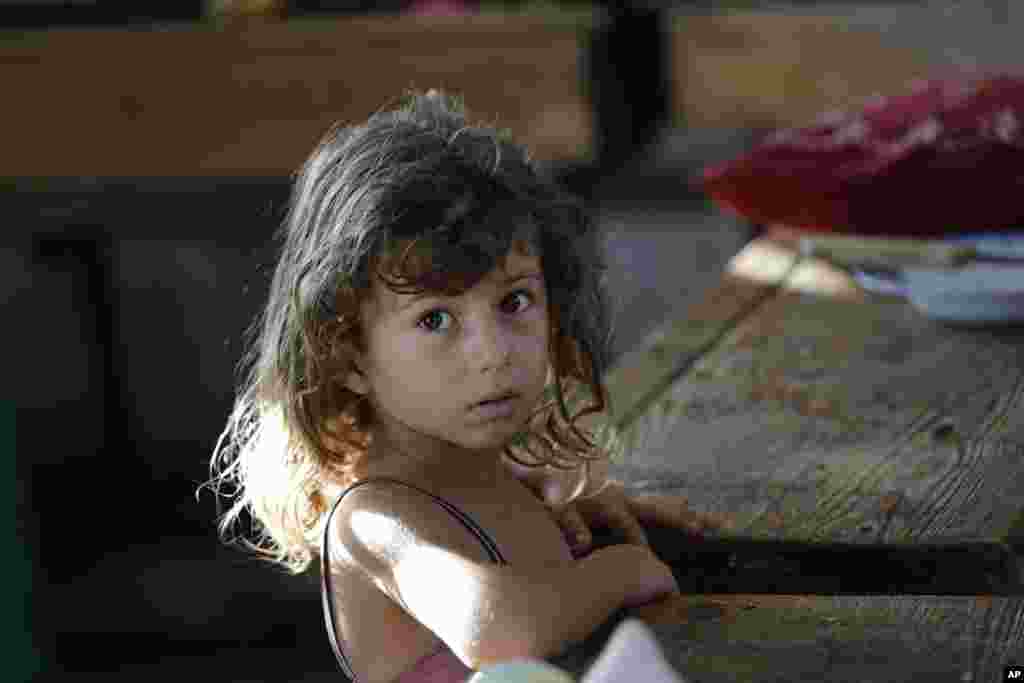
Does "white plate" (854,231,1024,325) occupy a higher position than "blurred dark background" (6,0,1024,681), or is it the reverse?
"white plate" (854,231,1024,325)

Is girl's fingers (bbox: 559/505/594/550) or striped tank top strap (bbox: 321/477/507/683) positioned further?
girl's fingers (bbox: 559/505/594/550)

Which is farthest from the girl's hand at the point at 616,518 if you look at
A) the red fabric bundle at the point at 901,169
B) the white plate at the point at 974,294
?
the red fabric bundle at the point at 901,169

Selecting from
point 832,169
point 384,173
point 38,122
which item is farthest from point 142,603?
point 384,173

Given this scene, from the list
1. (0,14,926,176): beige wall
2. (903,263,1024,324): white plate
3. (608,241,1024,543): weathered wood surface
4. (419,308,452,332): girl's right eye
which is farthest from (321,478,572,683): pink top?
(0,14,926,176): beige wall

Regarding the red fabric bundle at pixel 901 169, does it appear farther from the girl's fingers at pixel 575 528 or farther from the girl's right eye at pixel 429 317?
the girl's right eye at pixel 429 317

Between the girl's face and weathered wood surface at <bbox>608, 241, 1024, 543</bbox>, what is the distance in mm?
294

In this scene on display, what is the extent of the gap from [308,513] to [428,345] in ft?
0.71

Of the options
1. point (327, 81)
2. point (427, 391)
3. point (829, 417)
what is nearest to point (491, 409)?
point (427, 391)

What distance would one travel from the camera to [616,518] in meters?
1.42

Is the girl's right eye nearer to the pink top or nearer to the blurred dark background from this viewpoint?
the pink top

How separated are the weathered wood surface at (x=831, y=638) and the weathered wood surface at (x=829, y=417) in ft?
0.70

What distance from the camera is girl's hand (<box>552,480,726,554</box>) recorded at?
1407 mm

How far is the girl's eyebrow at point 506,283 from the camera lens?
118cm

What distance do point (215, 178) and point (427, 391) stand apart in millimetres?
3142
